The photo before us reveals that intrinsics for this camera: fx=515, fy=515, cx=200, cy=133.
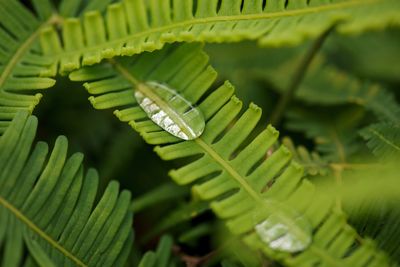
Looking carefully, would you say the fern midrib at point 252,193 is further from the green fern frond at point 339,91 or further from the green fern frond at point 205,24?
the green fern frond at point 339,91

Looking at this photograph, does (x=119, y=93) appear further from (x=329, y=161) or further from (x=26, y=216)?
(x=329, y=161)

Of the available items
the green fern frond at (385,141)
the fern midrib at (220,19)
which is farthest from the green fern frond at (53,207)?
the green fern frond at (385,141)

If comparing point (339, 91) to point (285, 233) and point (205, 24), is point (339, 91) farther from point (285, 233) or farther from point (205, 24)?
point (285, 233)

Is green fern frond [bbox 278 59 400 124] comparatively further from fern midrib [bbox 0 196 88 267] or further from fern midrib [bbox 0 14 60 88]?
fern midrib [bbox 0 196 88 267]

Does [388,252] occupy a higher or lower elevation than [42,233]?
lower

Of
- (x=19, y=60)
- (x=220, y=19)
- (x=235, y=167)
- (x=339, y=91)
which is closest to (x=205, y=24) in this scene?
(x=220, y=19)

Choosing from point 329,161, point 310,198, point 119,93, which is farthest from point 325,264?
point 119,93
